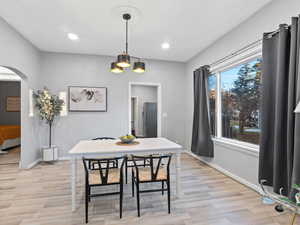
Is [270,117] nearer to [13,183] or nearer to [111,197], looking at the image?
[111,197]

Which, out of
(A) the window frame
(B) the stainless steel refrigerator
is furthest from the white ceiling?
(B) the stainless steel refrigerator

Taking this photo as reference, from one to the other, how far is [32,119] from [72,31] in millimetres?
2274

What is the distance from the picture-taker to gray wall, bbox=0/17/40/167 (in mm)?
2816

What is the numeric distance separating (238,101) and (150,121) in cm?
444

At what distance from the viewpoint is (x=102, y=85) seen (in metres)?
4.47

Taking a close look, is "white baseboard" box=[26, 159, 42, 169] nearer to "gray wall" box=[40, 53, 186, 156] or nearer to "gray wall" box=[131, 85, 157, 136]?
"gray wall" box=[40, 53, 186, 156]

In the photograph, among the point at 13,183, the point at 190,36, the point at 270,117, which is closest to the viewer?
the point at 270,117

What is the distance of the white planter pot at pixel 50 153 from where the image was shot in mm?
3830

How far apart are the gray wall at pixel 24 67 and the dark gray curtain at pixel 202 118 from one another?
3.99 meters

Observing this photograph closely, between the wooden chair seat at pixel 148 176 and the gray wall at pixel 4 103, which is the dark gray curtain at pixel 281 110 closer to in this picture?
the wooden chair seat at pixel 148 176

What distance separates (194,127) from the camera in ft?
A: 14.0

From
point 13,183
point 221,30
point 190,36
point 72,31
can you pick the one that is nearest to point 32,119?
point 13,183

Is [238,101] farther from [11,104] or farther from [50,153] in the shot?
[11,104]

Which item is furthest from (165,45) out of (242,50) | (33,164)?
(33,164)
